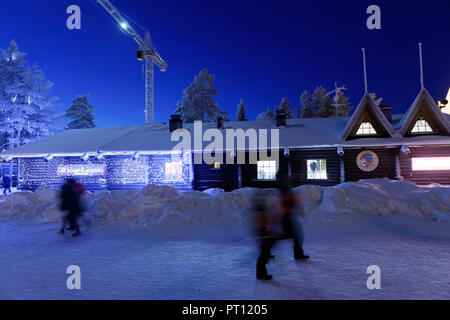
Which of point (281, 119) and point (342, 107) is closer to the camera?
point (281, 119)

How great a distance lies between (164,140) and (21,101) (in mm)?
21768

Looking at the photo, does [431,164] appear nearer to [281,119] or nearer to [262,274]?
[281,119]

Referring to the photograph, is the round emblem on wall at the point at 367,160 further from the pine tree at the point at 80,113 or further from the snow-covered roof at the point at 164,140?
the pine tree at the point at 80,113

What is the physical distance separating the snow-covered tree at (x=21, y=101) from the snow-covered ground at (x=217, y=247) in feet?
72.8

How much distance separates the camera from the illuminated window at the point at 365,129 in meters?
15.0

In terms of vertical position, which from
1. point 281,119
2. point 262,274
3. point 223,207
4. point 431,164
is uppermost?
point 281,119

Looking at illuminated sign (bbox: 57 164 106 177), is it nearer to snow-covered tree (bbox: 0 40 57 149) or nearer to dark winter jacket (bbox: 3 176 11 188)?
dark winter jacket (bbox: 3 176 11 188)

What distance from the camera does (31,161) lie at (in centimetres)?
1812

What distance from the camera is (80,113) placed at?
115 feet

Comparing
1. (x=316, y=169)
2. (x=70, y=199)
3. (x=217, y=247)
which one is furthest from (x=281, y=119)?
(x=70, y=199)

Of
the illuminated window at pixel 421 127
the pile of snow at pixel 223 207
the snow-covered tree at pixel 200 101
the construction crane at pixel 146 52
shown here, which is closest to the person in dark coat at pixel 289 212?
the pile of snow at pixel 223 207

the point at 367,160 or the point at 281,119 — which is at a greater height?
the point at 281,119

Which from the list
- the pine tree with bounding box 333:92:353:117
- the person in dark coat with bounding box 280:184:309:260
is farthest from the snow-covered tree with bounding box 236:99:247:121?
the person in dark coat with bounding box 280:184:309:260
